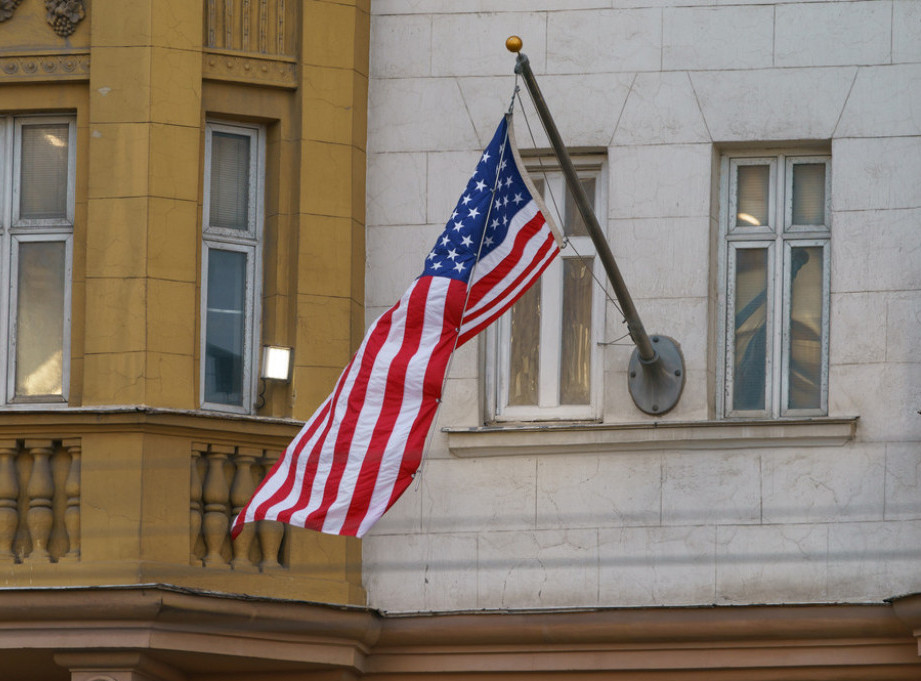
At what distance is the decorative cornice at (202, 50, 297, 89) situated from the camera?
1723cm

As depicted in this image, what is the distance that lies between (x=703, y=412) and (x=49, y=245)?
4737 mm

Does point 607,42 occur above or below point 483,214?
above

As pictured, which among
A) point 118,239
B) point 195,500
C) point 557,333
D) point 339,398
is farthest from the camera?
point 557,333

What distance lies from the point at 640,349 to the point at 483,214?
182 centimetres

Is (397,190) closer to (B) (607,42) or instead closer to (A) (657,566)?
(B) (607,42)

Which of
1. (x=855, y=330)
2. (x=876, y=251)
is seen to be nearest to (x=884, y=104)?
(x=876, y=251)

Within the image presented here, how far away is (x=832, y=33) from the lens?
17.3 m

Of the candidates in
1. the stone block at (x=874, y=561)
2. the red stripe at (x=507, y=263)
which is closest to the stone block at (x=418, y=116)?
the red stripe at (x=507, y=263)

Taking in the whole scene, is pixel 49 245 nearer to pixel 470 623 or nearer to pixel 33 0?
pixel 33 0

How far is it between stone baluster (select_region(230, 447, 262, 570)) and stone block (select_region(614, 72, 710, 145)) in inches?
136

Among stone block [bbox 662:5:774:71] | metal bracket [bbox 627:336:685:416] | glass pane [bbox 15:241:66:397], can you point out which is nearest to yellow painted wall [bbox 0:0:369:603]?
glass pane [bbox 15:241:66:397]

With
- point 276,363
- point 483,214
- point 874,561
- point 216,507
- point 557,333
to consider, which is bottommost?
point 874,561

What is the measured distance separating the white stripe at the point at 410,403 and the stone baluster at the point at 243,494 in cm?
170

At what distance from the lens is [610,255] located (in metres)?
16.3
